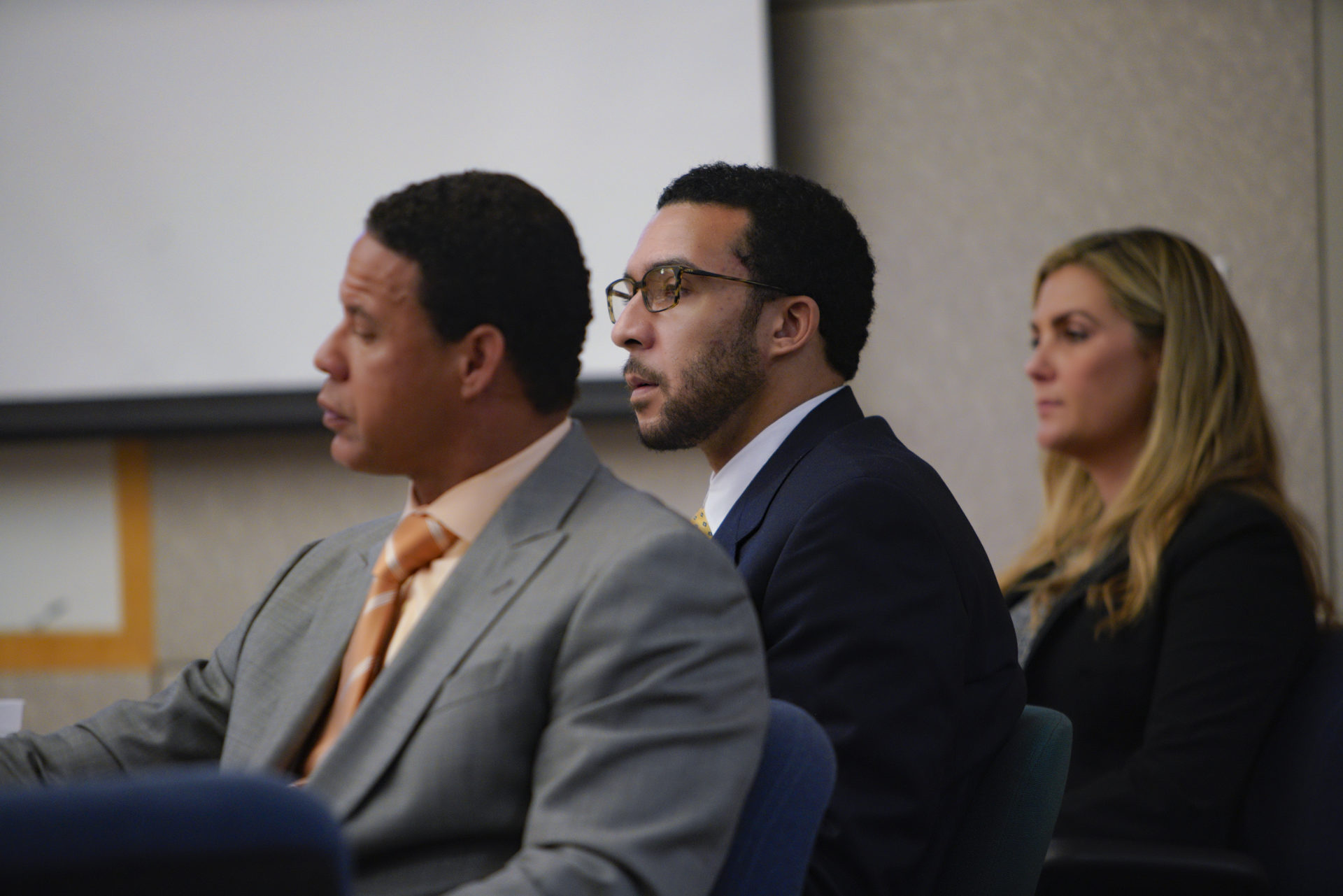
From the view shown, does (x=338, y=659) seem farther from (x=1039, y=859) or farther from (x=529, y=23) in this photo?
(x=529, y=23)

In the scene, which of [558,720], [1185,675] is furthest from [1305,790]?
[558,720]

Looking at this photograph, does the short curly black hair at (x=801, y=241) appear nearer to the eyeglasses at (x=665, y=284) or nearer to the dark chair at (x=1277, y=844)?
the eyeglasses at (x=665, y=284)

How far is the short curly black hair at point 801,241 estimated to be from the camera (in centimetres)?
165

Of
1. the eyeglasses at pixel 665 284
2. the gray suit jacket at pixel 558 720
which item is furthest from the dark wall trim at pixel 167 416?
the gray suit jacket at pixel 558 720

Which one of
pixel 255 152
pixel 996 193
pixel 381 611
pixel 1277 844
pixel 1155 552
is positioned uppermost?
pixel 255 152

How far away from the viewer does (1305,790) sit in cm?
164

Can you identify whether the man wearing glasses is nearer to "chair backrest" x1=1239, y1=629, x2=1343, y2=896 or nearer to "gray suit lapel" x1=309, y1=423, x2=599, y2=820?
"gray suit lapel" x1=309, y1=423, x2=599, y2=820

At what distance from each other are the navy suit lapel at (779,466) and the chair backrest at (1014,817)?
37 centimetres

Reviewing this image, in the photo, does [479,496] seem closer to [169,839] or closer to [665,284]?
[169,839]

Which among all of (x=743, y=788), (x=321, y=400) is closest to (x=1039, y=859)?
(x=743, y=788)

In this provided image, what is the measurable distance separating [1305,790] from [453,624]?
1261 mm

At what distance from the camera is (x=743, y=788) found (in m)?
0.89

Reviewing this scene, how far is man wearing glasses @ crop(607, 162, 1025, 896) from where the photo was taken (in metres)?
1.19

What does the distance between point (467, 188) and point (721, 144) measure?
1849mm
